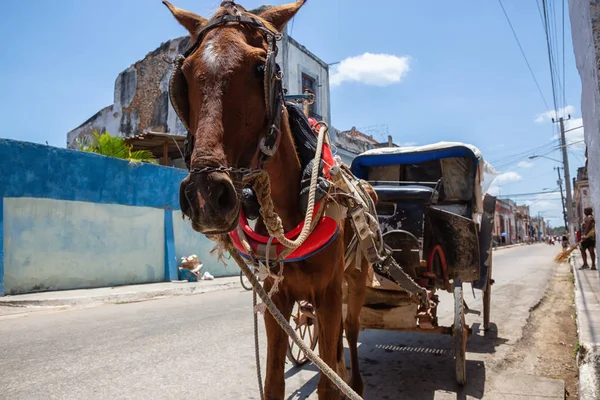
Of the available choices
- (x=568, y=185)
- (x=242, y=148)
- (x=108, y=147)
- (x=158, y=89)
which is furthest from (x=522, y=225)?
(x=242, y=148)

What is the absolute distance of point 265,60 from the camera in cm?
Result: 171

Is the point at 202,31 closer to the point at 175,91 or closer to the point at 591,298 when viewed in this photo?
the point at 175,91

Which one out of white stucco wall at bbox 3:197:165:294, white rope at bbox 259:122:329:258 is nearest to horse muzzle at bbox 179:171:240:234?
white rope at bbox 259:122:329:258

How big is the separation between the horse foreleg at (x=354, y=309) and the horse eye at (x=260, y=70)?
79.9 inches

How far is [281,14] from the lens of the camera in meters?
2.07

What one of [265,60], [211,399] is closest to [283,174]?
[265,60]

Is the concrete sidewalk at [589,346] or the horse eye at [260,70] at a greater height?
the horse eye at [260,70]

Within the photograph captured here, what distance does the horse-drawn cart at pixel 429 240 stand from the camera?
150 inches

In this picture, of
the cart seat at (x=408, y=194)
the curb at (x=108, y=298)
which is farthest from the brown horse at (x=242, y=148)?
the curb at (x=108, y=298)

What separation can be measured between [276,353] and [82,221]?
9.63 meters

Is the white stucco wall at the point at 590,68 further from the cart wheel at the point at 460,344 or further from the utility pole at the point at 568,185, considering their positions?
the utility pole at the point at 568,185

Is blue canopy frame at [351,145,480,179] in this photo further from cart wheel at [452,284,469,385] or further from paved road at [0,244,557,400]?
paved road at [0,244,557,400]

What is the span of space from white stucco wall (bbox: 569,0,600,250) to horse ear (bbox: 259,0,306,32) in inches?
44.6

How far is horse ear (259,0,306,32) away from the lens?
205 centimetres
